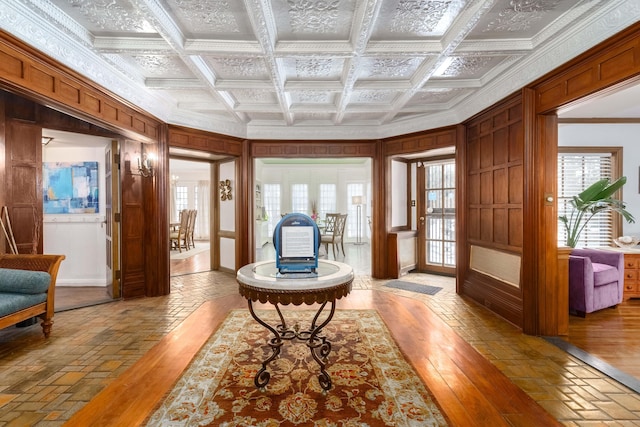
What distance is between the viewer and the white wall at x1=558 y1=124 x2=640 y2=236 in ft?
15.2

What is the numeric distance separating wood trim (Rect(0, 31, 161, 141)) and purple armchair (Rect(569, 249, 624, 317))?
566 centimetres

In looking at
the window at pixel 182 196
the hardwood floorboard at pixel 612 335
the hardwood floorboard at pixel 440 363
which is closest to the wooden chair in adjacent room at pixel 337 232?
the hardwood floorboard at pixel 440 363

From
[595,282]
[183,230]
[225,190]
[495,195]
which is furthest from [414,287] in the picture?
[183,230]

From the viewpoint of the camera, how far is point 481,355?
2.60 m

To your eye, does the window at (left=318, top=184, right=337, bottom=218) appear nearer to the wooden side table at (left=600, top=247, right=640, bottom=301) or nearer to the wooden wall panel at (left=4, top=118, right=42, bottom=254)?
the wooden side table at (left=600, top=247, right=640, bottom=301)

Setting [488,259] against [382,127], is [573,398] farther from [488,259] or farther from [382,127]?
[382,127]

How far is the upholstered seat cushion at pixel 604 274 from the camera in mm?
3512

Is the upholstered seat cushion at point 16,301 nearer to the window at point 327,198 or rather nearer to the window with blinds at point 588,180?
the window with blinds at point 588,180

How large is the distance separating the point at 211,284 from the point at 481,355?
13.4 ft

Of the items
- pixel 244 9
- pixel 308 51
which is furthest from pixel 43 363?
pixel 308 51

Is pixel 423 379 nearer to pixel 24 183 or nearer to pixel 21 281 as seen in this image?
pixel 21 281

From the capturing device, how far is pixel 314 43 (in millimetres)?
2809

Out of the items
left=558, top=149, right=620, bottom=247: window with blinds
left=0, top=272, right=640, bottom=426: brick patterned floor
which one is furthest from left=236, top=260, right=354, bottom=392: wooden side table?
left=558, top=149, right=620, bottom=247: window with blinds

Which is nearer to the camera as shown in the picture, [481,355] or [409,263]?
[481,355]
